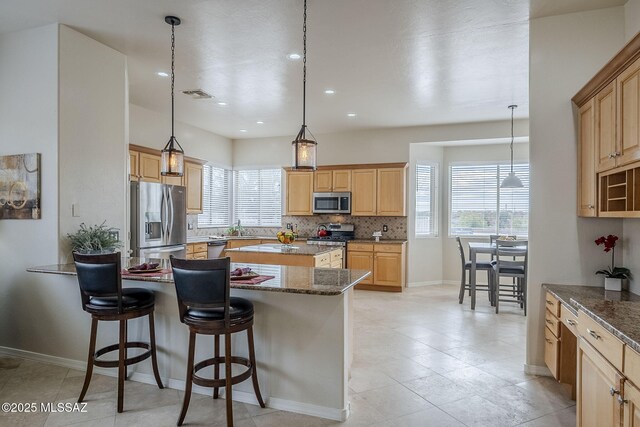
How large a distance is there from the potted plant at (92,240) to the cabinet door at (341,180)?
443 centimetres

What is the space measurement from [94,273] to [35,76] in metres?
2.10

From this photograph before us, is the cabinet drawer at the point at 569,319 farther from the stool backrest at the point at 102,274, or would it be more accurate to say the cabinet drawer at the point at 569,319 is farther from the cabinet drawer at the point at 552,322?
the stool backrest at the point at 102,274

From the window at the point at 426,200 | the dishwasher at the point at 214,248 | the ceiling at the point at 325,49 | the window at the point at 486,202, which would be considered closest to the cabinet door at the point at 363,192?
the window at the point at 426,200

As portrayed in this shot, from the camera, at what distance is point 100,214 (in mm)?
3721

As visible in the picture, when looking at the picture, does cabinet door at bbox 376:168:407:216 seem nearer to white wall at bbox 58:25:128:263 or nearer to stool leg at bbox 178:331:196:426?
white wall at bbox 58:25:128:263

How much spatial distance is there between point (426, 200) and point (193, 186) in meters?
4.44

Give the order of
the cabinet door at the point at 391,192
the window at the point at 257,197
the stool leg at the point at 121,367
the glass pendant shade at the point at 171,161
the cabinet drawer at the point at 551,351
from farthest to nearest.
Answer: the window at the point at 257,197 < the cabinet door at the point at 391,192 < the glass pendant shade at the point at 171,161 < the cabinet drawer at the point at 551,351 < the stool leg at the point at 121,367

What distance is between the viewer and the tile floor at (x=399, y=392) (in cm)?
252

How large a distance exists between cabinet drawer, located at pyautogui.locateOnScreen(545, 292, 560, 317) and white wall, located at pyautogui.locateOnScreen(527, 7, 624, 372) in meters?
0.11

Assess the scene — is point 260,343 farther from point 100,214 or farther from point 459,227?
point 459,227

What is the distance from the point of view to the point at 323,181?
7414mm

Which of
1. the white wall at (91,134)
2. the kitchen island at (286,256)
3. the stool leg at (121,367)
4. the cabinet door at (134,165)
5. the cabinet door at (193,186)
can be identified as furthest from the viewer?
the cabinet door at (193,186)

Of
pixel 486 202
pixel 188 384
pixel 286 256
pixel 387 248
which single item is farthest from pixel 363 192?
pixel 188 384

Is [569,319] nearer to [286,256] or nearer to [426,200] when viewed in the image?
[286,256]
